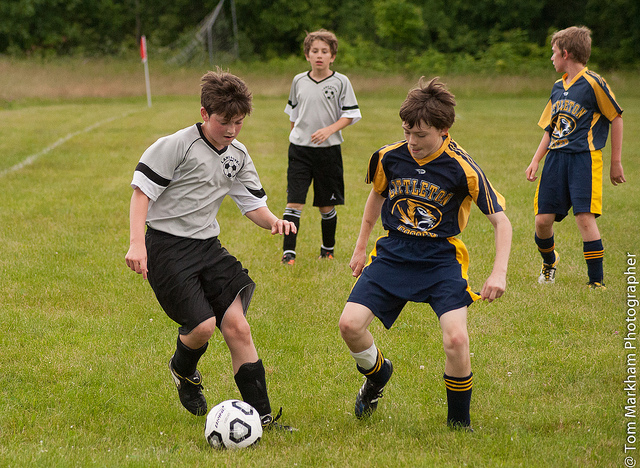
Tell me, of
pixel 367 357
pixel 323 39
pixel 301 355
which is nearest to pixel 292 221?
pixel 323 39

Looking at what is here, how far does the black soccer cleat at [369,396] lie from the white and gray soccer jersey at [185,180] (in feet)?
4.20

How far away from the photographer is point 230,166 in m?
3.88

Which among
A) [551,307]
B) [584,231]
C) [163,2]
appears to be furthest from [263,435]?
[163,2]

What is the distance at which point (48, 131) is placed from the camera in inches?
690

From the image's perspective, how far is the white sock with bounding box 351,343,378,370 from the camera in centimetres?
380

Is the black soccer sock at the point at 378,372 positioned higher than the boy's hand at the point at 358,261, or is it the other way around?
the boy's hand at the point at 358,261

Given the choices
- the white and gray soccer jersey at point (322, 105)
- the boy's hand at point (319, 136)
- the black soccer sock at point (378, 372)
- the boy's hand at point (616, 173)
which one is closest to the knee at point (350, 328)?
the black soccer sock at point (378, 372)

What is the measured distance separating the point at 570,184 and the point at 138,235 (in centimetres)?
426

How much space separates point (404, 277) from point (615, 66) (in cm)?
4295

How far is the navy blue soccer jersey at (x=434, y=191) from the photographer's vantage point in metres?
3.71

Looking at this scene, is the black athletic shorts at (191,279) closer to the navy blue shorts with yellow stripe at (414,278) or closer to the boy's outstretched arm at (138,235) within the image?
the boy's outstretched arm at (138,235)

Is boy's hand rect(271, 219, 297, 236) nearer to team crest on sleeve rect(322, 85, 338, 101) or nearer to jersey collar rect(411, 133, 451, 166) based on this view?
jersey collar rect(411, 133, 451, 166)

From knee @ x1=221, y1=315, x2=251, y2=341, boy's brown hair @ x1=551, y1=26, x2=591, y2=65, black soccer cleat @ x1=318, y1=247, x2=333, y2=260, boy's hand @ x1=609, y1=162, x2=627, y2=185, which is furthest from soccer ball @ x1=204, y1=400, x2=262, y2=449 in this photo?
boy's brown hair @ x1=551, y1=26, x2=591, y2=65

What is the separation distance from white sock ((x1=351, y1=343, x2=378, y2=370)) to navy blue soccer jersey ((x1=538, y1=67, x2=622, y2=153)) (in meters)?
3.37
